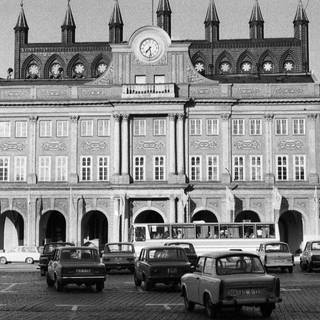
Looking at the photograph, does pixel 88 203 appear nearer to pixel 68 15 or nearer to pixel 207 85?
pixel 207 85

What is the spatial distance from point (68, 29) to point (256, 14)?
2313 cm

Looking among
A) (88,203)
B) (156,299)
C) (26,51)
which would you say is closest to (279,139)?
(88,203)

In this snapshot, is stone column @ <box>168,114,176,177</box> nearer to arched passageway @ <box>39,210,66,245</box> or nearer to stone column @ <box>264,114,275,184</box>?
stone column @ <box>264,114,275,184</box>

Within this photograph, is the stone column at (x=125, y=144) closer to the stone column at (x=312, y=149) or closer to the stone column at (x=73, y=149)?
the stone column at (x=73, y=149)

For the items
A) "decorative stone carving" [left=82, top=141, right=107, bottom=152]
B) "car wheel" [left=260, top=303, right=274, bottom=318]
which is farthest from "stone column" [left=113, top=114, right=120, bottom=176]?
"car wheel" [left=260, top=303, right=274, bottom=318]

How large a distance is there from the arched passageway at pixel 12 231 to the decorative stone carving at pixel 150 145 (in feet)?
44.7

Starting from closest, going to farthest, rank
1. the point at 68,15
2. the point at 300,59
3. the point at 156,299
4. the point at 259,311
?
the point at 259,311, the point at 156,299, the point at 300,59, the point at 68,15

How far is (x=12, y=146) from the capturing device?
69.6m

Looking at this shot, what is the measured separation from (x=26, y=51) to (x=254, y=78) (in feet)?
97.9

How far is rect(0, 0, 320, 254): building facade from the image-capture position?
6725 cm

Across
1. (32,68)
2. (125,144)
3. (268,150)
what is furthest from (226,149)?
(32,68)

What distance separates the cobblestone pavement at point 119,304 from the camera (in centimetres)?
1988

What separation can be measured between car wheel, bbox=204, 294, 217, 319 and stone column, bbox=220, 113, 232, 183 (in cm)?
4805

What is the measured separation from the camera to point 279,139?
68.4 meters
